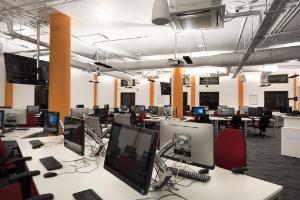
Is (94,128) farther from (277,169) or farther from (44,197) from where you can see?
(277,169)

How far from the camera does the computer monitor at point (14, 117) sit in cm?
549

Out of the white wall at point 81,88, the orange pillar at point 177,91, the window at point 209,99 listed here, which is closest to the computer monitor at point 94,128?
the orange pillar at point 177,91

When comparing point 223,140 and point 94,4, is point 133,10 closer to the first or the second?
point 94,4

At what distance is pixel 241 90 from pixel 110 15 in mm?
12274

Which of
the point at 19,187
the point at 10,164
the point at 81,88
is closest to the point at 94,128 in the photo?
the point at 10,164

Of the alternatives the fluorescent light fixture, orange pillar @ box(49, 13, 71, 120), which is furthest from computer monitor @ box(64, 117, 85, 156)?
orange pillar @ box(49, 13, 71, 120)

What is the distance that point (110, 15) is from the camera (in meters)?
6.02

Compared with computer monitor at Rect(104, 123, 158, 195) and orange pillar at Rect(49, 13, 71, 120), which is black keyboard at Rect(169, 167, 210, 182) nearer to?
computer monitor at Rect(104, 123, 158, 195)

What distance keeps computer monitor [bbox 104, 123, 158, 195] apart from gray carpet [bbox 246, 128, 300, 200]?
9.46 ft

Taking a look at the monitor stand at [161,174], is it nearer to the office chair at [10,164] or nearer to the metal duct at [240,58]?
the office chair at [10,164]

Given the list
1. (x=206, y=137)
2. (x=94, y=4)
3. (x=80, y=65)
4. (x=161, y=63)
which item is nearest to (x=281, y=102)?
(x=161, y=63)

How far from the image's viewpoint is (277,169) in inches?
198

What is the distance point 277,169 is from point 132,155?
458 centimetres

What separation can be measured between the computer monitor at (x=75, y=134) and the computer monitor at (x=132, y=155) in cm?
71
